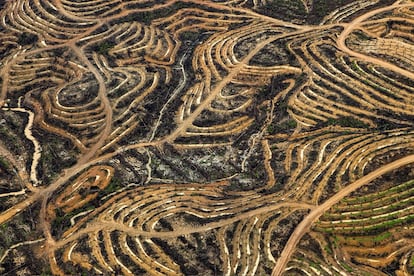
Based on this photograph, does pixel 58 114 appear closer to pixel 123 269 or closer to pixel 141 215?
pixel 141 215

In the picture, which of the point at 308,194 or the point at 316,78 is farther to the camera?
the point at 316,78

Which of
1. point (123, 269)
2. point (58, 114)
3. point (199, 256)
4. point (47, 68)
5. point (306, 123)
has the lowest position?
point (123, 269)

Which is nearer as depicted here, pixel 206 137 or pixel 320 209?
pixel 320 209

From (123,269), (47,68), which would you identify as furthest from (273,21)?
(123,269)

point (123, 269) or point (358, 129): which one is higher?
point (358, 129)

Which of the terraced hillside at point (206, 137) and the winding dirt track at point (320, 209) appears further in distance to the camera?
the terraced hillside at point (206, 137)

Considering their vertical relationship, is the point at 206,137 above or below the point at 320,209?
above

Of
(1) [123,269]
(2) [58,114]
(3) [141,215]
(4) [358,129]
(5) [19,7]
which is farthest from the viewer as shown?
(5) [19,7]

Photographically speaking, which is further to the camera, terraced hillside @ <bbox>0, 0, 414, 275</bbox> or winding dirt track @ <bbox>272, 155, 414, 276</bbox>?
terraced hillside @ <bbox>0, 0, 414, 275</bbox>
